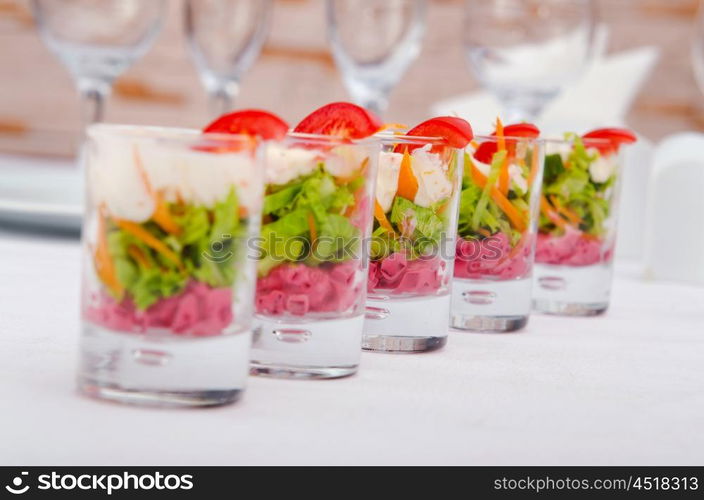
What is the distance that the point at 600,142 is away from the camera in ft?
3.67

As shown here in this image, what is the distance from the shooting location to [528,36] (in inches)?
57.2

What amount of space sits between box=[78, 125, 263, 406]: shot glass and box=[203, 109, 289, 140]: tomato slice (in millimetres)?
40

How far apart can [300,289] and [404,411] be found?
0.12m

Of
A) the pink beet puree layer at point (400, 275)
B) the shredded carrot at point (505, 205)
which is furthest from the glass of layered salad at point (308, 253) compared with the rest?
the shredded carrot at point (505, 205)

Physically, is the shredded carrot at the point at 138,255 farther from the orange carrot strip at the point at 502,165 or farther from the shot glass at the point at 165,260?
the orange carrot strip at the point at 502,165

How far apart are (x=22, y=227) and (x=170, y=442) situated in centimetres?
92

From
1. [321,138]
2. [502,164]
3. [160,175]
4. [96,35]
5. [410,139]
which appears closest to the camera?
[160,175]

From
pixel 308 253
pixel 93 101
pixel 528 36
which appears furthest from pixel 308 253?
pixel 528 36

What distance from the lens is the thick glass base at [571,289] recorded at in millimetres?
1111

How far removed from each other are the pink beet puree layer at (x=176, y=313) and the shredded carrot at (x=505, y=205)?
0.40 m

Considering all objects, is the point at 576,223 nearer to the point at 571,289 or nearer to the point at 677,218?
the point at 571,289

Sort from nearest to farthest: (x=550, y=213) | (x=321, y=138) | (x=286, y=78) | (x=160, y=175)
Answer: (x=160, y=175), (x=321, y=138), (x=550, y=213), (x=286, y=78)

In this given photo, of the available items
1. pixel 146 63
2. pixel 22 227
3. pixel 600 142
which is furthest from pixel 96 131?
pixel 146 63
